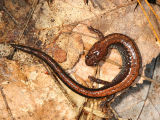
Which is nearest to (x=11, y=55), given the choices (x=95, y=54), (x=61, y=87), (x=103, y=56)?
(x=61, y=87)

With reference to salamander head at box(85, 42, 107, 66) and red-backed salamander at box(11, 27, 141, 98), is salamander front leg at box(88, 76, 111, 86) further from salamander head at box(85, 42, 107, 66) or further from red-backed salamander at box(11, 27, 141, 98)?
salamander head at box(85, 42, 107, 66)

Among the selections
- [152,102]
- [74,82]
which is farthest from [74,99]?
[152,102]

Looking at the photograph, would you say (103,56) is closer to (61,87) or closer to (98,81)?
(98,81)

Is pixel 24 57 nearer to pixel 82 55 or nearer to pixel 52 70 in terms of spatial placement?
pixel 52 70

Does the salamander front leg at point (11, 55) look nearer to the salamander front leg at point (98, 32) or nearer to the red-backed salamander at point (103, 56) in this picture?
the red-backed salamander at point (103, 56)

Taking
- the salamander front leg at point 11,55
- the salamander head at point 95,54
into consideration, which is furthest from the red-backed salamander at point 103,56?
the salamander front leg at point 11,55

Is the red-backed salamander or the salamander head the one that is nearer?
the red-backed salamander

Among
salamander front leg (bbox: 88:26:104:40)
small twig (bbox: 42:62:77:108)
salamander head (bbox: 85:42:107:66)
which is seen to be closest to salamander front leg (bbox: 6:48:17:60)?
small twig (bbox: 42:62:77:108)
